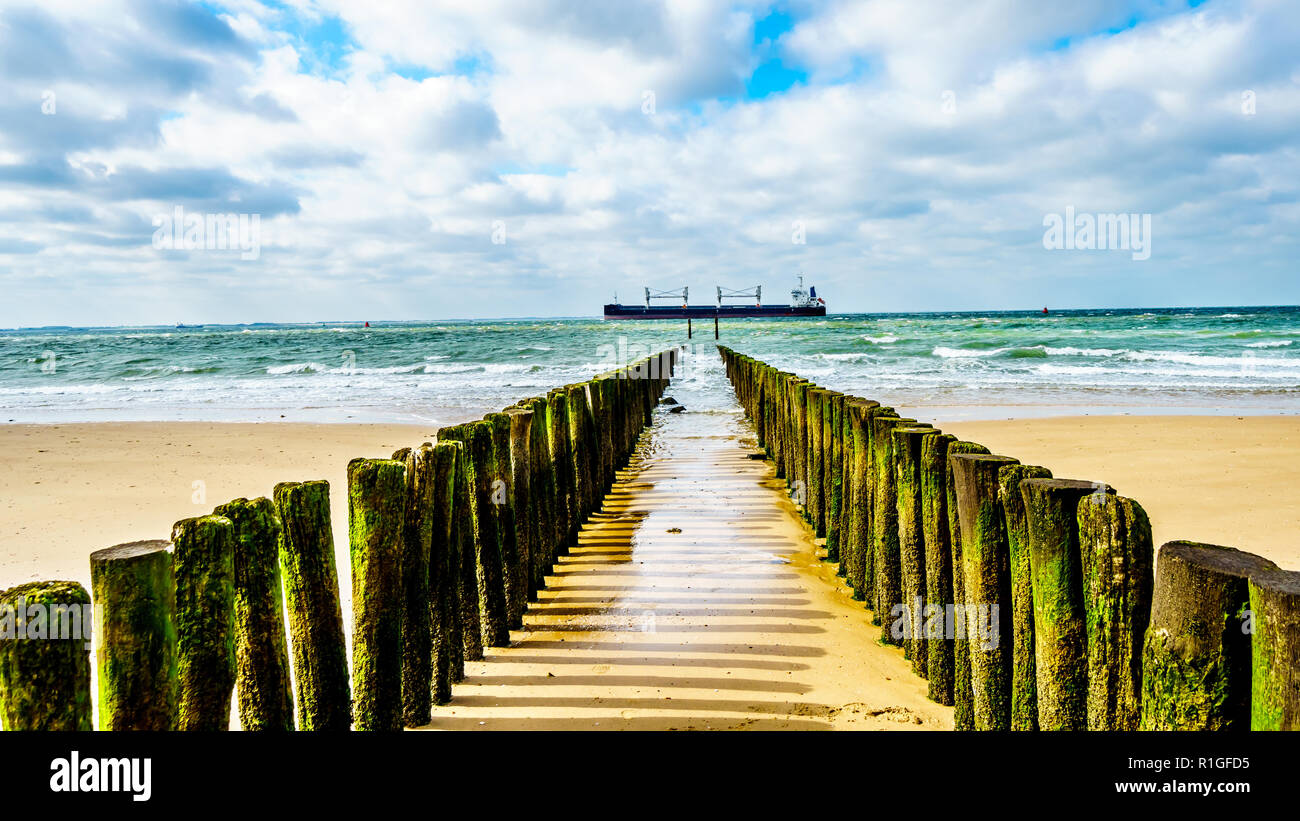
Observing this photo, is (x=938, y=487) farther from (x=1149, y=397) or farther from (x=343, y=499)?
(x=1149, y=397)

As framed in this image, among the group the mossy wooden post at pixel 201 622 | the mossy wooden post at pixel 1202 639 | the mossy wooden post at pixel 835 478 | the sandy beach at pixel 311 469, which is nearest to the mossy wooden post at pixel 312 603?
the mossy wooden post at pixel 201 622

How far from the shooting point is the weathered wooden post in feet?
11.4

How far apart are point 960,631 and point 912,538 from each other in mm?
649

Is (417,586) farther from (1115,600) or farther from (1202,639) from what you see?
(1202,639)

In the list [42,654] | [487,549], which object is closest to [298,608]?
[42,654]

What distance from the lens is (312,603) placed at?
2730 mm

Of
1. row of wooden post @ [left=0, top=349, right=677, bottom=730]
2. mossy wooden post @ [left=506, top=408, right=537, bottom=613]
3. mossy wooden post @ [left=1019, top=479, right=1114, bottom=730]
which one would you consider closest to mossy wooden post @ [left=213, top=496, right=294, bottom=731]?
row of wooden post @ [left=0, top=349, right=677, bottom=730]

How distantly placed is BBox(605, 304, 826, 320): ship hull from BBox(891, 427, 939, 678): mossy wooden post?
115968 mm

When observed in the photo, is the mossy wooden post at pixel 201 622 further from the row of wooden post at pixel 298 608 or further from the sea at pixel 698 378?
the sea at pixel 698 378

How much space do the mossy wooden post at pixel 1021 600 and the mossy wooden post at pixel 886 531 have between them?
1.42 metres

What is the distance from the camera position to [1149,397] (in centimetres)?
1817
